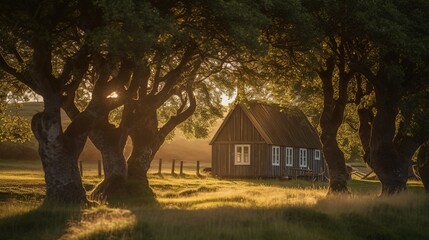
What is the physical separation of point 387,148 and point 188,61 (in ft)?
35.7

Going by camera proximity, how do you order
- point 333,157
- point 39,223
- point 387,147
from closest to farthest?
point 39,223
point 387,147
point 333,157

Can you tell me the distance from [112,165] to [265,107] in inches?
1425

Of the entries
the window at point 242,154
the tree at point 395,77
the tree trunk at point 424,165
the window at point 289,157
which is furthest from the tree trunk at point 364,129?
the window at point 289,157

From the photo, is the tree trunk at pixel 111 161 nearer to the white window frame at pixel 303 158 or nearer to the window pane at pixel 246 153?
the window pane at pixel 246 153

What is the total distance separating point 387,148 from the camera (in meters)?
29.4

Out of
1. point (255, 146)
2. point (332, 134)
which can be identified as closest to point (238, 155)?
point (255, 146)

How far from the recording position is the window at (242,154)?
58.2 m

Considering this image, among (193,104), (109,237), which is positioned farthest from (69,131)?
(193,104)

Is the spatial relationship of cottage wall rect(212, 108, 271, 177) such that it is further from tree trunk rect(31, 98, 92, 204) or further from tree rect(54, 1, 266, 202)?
tree trunk rect(31, 98, 92, 204)

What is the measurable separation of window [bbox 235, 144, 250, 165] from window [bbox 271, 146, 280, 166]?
7.78ft

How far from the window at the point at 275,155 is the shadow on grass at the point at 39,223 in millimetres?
39541

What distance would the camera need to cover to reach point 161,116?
46.0m

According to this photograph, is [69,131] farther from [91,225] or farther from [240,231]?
[240,231]

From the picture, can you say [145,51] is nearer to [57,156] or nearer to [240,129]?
[57,156]
